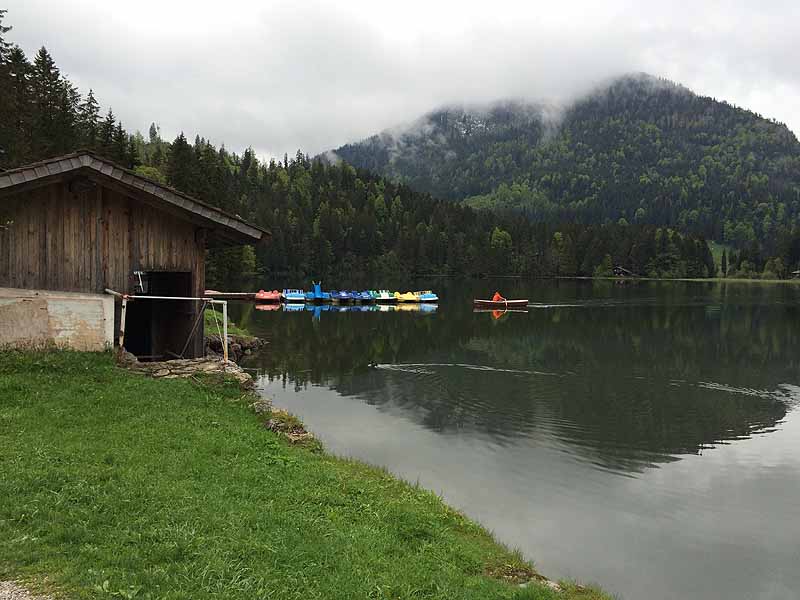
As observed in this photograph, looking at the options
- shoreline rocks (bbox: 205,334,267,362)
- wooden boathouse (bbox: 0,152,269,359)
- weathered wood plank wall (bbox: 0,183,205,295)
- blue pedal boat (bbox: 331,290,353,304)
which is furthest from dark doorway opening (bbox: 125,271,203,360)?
blue pedal boat (bbox: 331,290,353,304)

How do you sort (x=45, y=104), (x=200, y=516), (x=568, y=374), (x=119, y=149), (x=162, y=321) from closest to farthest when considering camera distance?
(x=200, y=516) < (x=162, y=321) < (x=568, y=374) < (x=45, y=104) < (x=119, y=149)

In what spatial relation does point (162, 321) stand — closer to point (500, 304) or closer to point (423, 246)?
point (500, 304)

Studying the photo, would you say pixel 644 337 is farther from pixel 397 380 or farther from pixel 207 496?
pixel 207 496

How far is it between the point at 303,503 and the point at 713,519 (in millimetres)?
10301

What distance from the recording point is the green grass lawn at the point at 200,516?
6598 millimetres

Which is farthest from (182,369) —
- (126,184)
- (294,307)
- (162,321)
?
(294,307)

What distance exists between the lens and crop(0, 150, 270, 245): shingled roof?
614 inches

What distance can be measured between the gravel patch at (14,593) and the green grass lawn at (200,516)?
0.14 metres

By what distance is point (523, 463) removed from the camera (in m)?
17.4

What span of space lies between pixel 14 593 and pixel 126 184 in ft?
43.6

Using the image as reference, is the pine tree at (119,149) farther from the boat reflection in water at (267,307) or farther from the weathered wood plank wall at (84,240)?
the weathered wood plank wall at (84,240)

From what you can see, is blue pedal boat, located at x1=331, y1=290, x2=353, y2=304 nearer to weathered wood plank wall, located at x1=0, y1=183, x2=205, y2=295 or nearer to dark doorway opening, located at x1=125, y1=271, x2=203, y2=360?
dark doorway opening, located at x1=125, y1=271, x2=203, y2=360

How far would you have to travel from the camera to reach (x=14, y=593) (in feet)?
19.3

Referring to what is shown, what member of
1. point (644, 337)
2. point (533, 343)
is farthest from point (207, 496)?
point (644, 337)
